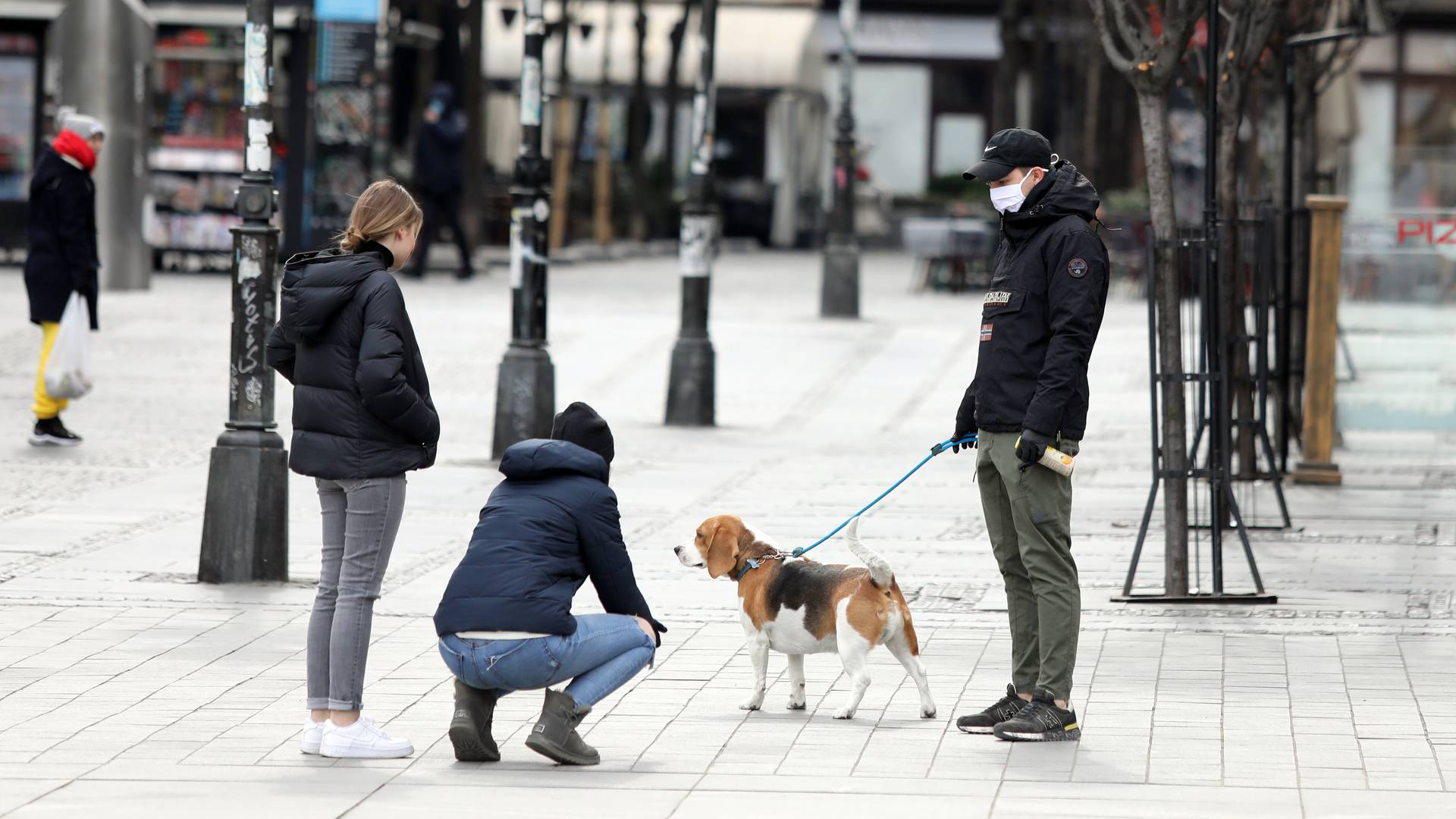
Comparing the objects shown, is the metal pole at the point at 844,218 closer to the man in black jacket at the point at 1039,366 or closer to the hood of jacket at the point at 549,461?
the man in black jacket at the point at 1039,366

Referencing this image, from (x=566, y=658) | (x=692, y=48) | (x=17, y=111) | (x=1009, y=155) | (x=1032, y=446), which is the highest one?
(x=692, y=48)

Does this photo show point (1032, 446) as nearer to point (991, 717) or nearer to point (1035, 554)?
point (1035, 554)

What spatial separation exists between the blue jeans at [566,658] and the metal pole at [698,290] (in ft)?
30.5

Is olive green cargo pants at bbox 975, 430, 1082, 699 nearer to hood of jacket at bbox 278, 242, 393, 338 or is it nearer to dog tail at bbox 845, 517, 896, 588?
dog tail at bbox 845, 517, 896, 588

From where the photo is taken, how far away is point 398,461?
632cm

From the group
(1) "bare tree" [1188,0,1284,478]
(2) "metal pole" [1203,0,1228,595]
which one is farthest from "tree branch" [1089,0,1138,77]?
(1) "bare tree" [1188,0,1284,478]

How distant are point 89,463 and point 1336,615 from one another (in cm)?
749

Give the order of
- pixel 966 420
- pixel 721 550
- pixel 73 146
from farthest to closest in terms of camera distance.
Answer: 1. pixel 73 146
2. pixel 721 550
3. pixel 966 420

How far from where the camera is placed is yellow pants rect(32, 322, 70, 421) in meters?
13.5

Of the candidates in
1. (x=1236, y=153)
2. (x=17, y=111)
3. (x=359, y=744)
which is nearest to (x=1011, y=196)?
(x=359, y=744)

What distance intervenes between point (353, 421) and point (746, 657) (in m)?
2.29

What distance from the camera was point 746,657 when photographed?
318 inches

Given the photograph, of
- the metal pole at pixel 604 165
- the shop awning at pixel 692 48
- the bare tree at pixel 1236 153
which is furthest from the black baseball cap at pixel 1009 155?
the shop awning at pixel 692 48

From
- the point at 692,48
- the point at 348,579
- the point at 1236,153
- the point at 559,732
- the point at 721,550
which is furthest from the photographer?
the point at 692,48
